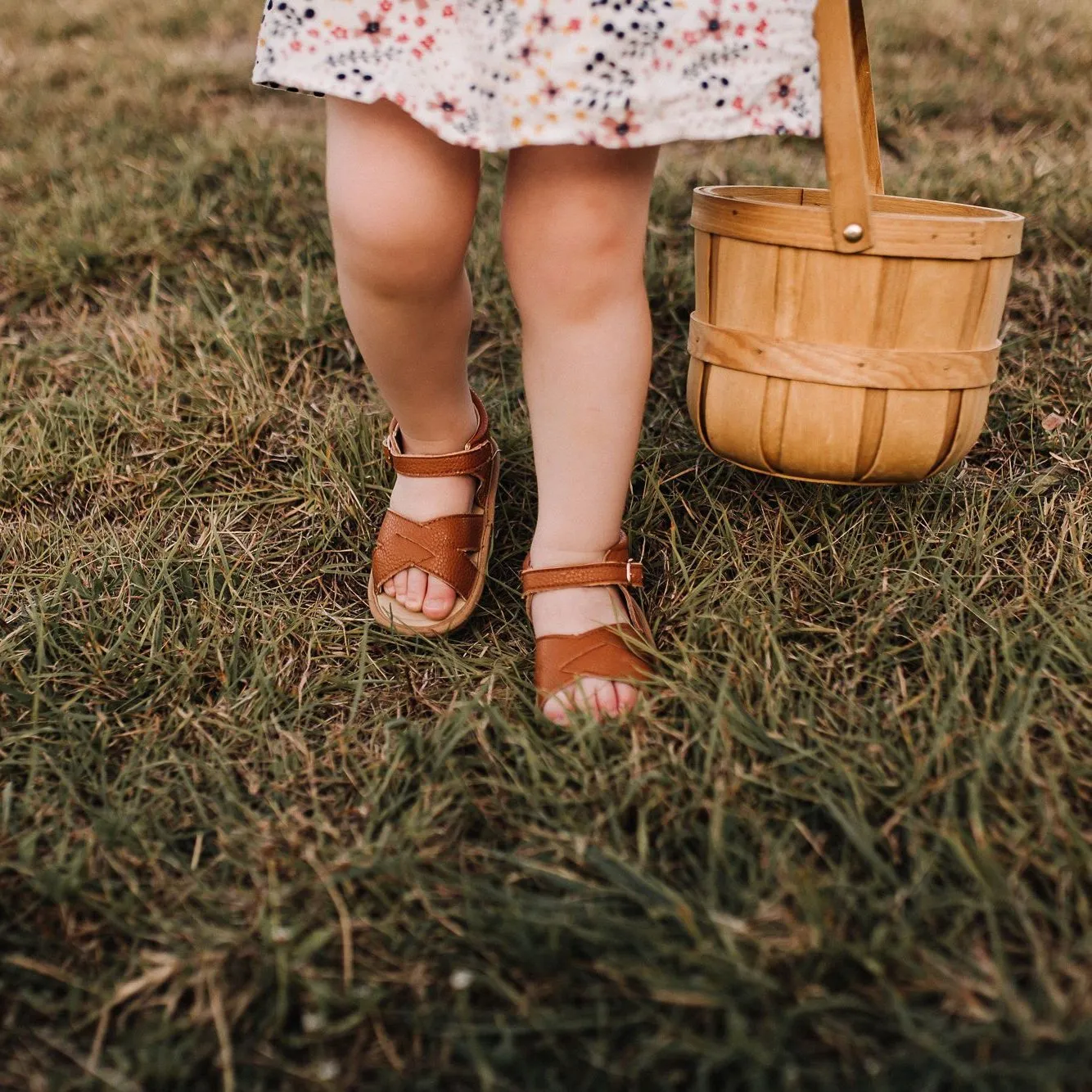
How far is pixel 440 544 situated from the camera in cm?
142

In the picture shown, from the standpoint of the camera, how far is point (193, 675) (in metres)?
1.28

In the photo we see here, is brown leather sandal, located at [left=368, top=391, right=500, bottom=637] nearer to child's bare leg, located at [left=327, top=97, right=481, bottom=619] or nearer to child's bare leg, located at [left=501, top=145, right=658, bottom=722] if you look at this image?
child's bare leg, located at [left=327, top=97, right=481, bottom=619]

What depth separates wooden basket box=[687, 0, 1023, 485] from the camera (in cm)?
115

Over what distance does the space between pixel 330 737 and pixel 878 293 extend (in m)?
0.80

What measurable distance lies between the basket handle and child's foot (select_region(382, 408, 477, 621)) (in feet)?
1.91

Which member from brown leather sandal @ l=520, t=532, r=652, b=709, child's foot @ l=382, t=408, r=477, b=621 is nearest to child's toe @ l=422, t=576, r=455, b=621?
child's foot @ l=382, t=408, r=477, b=621

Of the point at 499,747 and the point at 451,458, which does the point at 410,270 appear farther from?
the point at 499,747

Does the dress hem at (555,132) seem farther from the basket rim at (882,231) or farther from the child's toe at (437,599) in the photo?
the child's toe at (437,599)

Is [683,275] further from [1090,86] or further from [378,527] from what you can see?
[1090,86]

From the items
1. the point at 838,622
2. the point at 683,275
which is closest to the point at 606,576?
the point at 838,622

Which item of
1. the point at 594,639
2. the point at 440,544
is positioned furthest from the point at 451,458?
the point at 594,639

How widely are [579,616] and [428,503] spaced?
0.31 m

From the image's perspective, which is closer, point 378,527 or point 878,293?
point 878,293

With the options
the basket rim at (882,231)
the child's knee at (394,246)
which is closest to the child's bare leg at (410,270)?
the child's knee at (394,246)
